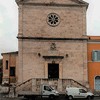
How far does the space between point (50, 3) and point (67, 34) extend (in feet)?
15.5

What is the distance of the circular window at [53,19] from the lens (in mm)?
54125

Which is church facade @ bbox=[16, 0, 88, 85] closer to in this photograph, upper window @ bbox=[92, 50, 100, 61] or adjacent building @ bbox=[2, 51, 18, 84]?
upper window @ bbox=[92, 50, 100, 61]

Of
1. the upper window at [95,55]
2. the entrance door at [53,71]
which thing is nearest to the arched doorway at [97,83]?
the upper window at [95,55]

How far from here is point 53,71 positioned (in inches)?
2110

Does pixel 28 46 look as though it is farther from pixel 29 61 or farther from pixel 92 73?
pixel 92 73

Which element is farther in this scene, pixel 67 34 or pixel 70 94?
pixel 67 34

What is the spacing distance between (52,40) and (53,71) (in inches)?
162

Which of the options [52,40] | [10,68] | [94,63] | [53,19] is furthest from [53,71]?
[10,68]

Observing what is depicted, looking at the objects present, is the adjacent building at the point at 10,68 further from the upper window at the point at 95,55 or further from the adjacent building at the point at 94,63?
the upper window at the point at 95,55

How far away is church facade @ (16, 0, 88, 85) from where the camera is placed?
52.9 m

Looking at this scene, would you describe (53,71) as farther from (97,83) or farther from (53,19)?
(53,19)

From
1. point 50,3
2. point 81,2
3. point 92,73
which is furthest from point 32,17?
point 92,73

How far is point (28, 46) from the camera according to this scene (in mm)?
53062

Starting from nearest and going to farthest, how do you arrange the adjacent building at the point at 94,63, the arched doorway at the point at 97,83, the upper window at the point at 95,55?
the adjacent building at the point at 94,63 < the upper window at the point at 95,55 < the arched doorway at the point at 97,83
